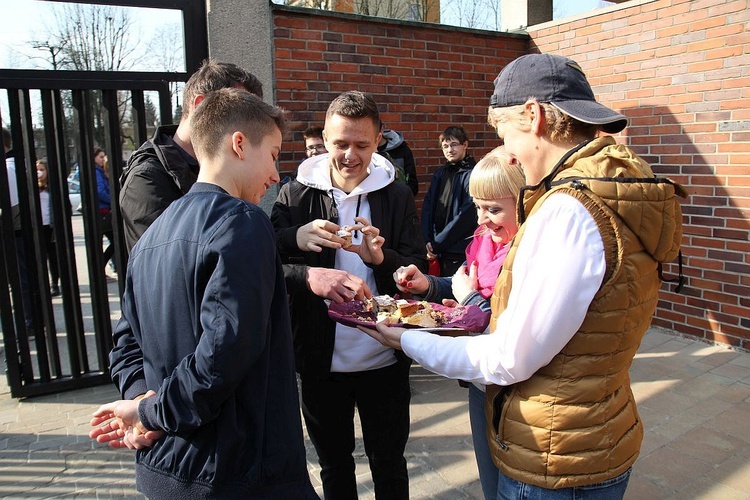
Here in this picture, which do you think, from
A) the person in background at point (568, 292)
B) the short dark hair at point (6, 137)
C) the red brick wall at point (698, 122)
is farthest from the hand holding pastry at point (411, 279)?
the short dark hair at point (6, 137)

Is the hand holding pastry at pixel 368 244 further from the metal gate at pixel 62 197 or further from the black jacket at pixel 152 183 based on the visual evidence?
the metal gate at pixel 62 197

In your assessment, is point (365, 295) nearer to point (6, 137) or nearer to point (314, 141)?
point (314, 141)

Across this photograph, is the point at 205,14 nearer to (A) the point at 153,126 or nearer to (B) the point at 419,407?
(A) the point at 153,126

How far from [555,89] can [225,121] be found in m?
0.91

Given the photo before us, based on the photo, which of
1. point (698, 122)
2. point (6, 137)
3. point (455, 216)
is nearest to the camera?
point (698, 122)

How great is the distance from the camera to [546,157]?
1.58 metres

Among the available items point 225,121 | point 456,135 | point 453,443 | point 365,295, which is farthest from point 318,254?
point 456,135

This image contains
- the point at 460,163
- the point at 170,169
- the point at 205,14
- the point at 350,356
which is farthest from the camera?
the point at 460,163

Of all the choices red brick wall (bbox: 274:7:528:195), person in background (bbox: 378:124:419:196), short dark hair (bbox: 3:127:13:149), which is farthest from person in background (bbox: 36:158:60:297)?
person in background (bbox: 378:124:419:196)

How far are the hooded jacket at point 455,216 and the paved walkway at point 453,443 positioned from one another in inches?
49.2

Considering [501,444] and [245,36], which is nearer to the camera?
[501,444]

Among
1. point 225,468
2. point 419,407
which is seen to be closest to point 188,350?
point 225,468

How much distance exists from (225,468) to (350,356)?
107cm

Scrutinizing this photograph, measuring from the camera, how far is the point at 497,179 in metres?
2.25
